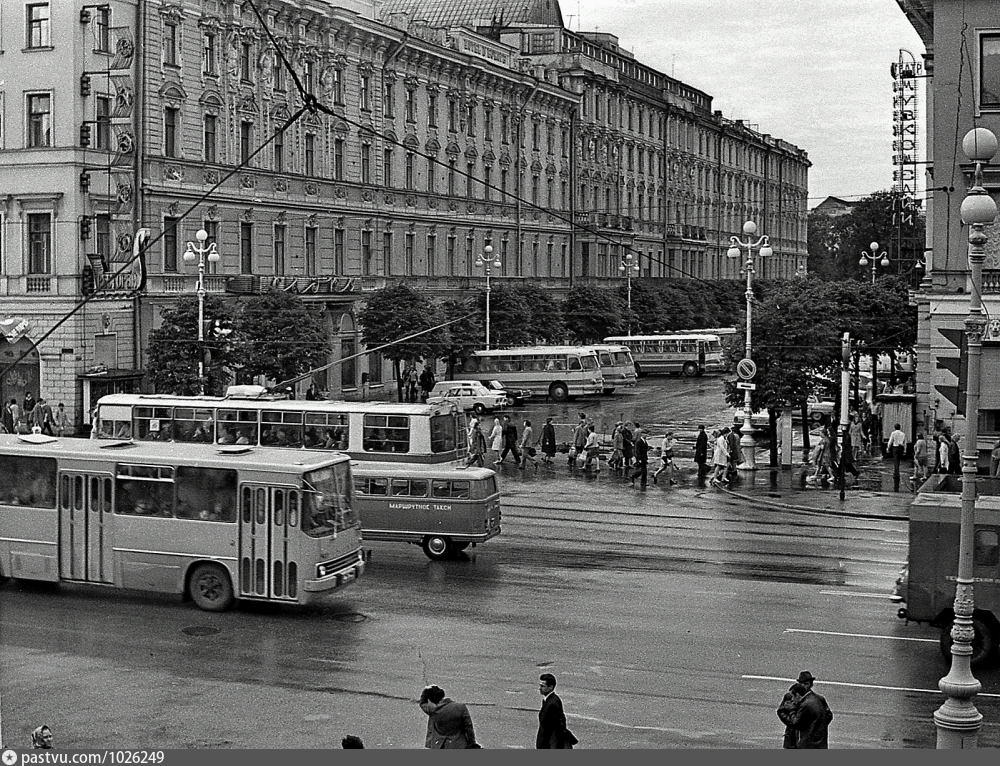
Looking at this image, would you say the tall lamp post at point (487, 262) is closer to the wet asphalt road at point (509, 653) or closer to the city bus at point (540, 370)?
the city bus at point (540, 370)

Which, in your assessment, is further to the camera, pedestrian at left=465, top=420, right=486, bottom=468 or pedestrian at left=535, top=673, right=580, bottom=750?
pedestrian at left=465, top=420, right=486, bottom=468

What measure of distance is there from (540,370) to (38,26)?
27544 millimetres

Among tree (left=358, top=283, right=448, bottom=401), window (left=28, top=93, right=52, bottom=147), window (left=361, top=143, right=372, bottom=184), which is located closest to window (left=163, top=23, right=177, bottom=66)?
window (left=28, top=93, right=52, bottom=147)

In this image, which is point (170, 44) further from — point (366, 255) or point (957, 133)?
point (957, 133)

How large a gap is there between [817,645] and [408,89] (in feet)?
184

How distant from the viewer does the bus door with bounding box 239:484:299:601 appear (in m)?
22.1

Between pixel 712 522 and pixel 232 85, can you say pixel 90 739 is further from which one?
pixel 232 85

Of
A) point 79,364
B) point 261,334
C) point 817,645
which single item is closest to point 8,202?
point 79,364

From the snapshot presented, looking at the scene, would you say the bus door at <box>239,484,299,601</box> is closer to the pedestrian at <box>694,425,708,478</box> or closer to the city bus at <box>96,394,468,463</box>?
the city bus at <box>96,394,468,463</box>

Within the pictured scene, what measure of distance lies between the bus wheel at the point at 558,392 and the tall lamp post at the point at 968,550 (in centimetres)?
5149

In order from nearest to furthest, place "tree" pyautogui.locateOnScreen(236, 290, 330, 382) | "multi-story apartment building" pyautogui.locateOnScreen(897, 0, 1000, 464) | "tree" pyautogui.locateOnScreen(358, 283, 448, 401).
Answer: "multi-story apartment building" pyautogui.locateOnScreen(897, 0, 1000, 464), "tree" pyautogui.locateOnScreen(236, 290, 330, 382), "tree" pyautogui.locateOnScreen(358, 283, 448, 401)

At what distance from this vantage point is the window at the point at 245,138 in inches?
2383

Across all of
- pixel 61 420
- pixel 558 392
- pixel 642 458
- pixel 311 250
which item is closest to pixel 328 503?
pixel 642 458

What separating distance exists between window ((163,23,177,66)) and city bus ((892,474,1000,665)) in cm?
4136
